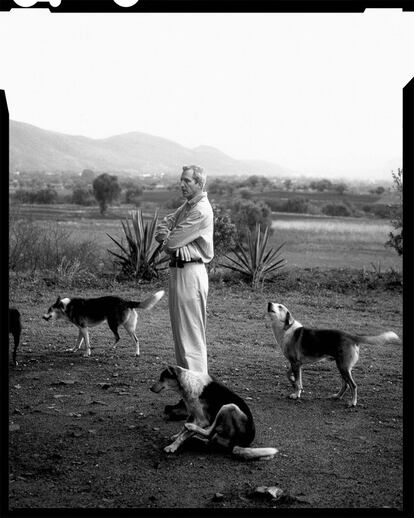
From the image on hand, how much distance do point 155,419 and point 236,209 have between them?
70.9 ft

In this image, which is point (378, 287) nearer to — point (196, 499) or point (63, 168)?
point (196, 499)

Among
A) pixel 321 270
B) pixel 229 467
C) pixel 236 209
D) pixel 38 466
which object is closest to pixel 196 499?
pixel 229 467

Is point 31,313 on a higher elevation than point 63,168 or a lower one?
lower

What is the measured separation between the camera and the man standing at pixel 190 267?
5906 mm

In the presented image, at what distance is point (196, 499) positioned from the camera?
4.51 meters

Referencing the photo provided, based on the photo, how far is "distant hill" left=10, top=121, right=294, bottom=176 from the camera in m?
73.6

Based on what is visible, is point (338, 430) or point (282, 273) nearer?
point (338, 430)

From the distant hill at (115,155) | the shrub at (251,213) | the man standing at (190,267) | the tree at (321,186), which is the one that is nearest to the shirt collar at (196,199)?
the man standing at (190,267)

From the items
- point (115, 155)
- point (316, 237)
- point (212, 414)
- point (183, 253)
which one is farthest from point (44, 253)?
point (115, 155)

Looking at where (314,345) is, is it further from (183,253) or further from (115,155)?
(115,155)

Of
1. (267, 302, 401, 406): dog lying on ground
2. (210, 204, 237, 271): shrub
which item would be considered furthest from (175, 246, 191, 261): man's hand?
(210, 204, 237, 271): shrub

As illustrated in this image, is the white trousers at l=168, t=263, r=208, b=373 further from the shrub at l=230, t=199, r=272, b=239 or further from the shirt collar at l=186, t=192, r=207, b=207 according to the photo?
the shrub at l=230, t=199, r=272, b=239

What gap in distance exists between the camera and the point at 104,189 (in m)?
36.5

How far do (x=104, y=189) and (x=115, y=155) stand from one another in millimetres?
60586
